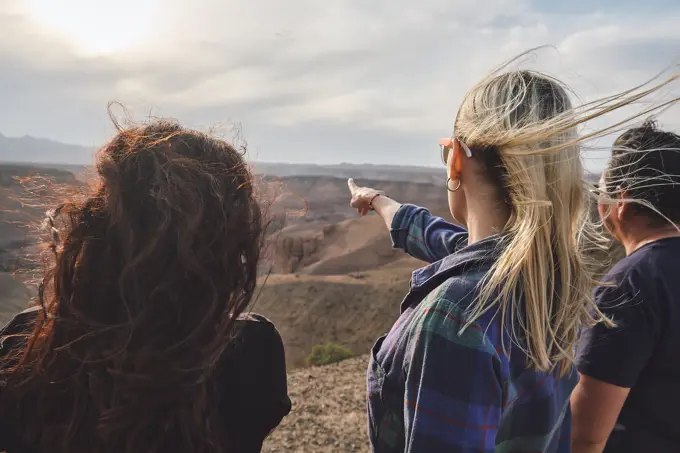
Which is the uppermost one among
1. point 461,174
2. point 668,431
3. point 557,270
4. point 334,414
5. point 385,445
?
point 461,174

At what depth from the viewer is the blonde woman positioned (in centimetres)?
138

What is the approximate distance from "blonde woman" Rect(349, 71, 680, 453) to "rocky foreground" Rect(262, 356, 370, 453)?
16.0 ft

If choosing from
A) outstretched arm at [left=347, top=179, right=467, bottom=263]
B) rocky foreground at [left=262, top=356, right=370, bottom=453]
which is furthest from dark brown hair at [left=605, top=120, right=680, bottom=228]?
rocky foreground at [left=262, top=356, right=370, bottom=453]

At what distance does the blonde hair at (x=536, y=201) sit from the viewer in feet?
4.78

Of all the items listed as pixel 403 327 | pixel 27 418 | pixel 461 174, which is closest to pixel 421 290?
pixel 403 327

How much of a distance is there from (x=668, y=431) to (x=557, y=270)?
42.0 inches

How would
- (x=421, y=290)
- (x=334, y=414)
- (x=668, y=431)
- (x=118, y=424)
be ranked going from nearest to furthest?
(x=118, y=424) < (x=421, y=290) < (x=668, y=431) < (x=334, y=414)

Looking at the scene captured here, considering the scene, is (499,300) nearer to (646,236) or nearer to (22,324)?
(646,236)

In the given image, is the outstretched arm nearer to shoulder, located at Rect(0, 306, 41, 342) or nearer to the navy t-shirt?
the navy t-shirt

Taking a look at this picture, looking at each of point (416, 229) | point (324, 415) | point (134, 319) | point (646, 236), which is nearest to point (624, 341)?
point (646, 236)

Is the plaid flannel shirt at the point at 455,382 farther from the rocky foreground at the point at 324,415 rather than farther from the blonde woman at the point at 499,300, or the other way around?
the rocky foreground at the point at 324,415

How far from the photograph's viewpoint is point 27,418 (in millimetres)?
1553

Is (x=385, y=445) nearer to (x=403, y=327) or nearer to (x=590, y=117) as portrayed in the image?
(x=403, y=327)

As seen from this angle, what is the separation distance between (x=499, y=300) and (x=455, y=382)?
0.79 feet
